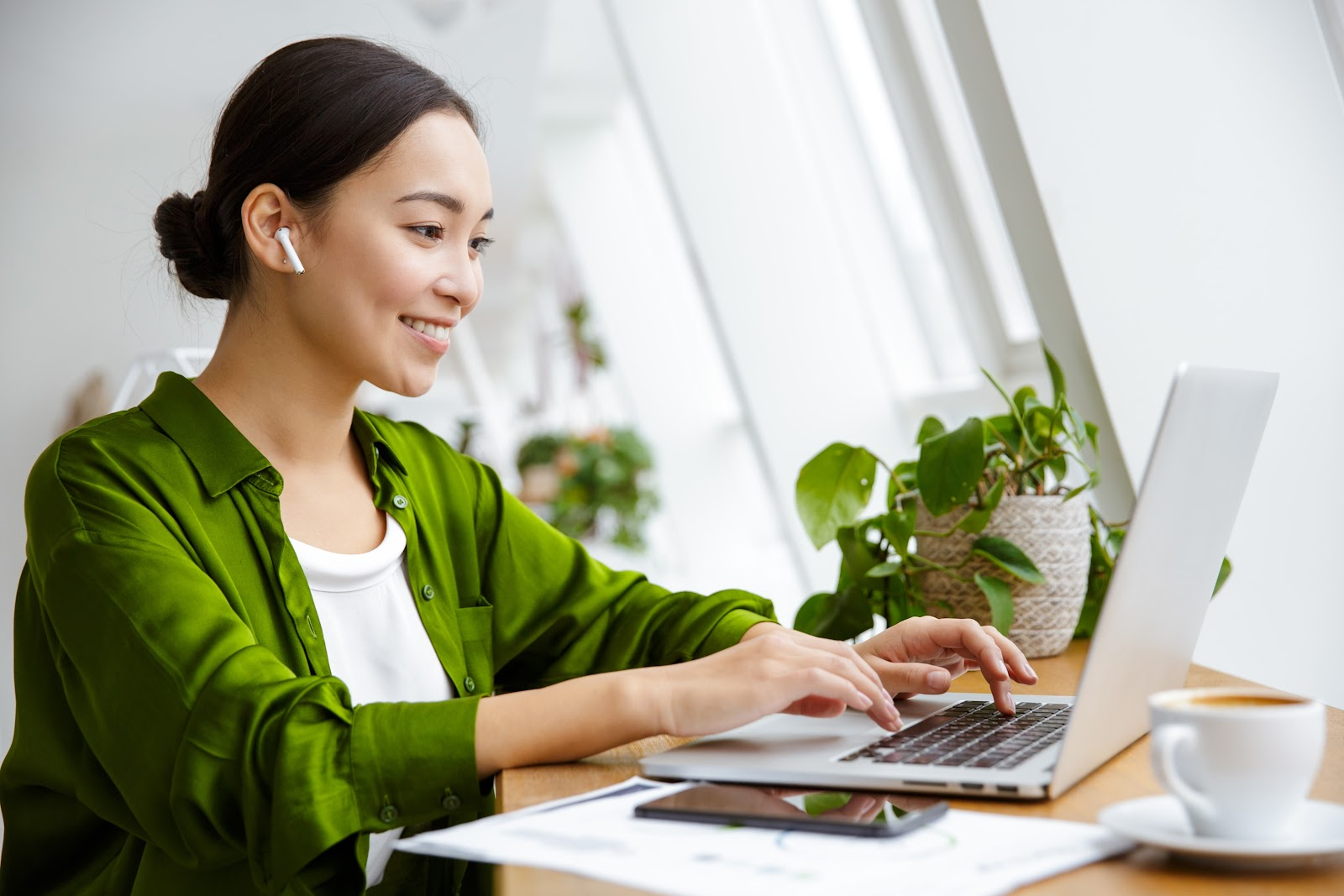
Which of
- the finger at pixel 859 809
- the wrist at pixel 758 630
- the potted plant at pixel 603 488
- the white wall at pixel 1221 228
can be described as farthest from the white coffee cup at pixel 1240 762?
the potted plant at pixel 603 488

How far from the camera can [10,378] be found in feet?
5.80

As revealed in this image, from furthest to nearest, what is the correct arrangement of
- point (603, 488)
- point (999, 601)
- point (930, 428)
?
point (603, 488)
point (930, 428)
point (999, 601)

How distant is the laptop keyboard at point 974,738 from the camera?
82 cm

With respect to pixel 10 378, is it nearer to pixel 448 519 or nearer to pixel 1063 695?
pixel 448 519

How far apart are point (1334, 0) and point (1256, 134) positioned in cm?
19

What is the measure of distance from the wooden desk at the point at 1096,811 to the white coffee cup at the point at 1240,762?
0.03m

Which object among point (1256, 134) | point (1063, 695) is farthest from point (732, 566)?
point (1063, 695)

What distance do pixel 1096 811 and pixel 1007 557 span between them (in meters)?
0.74

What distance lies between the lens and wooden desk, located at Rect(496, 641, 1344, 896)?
60 cm

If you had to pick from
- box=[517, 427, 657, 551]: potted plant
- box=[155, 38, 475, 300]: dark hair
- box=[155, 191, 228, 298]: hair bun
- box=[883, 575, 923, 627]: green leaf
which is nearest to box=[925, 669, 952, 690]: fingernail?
box=[883, 575, 923, 627]: green leaf

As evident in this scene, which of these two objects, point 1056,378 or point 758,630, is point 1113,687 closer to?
point 758,630

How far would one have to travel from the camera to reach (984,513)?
4.75 feet

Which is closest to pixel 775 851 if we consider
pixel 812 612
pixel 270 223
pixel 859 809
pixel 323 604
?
pixel 859 809

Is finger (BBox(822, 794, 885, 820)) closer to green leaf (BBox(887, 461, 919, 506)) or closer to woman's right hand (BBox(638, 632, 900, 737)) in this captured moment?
woman's right hand (BBox(638, 632, 900, 737))
